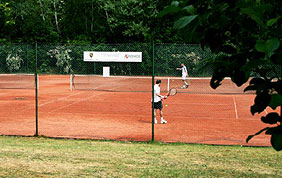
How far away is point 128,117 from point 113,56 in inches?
296

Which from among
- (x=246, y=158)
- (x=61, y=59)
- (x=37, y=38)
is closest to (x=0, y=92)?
(x=61, y=59)

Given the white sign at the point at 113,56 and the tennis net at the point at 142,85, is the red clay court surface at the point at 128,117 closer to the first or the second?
the tennis net at the point at 142,85

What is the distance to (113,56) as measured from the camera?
77.4 ft

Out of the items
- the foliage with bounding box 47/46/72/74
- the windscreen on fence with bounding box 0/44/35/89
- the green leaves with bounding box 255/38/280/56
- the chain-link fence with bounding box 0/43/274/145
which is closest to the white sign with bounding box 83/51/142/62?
the chain-link fence with bounding box 0/43/274/145

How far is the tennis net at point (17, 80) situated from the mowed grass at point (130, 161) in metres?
21.6

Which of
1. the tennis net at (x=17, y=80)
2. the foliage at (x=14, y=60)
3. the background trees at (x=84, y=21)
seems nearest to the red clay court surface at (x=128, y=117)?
the tennis net at (x=17, y=80)

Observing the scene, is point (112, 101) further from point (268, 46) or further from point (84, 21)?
point (84, 21)

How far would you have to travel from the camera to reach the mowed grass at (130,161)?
21.8 feet

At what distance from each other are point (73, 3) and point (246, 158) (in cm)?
4395

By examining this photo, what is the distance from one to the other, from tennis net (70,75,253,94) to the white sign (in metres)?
3.04

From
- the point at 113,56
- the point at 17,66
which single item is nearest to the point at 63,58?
the point at 17,66

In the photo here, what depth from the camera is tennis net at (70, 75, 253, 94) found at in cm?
2732

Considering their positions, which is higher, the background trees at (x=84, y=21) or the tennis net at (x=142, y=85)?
the background trees at (x=84, y=21)

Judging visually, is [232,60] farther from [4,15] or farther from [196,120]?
[4,15]
